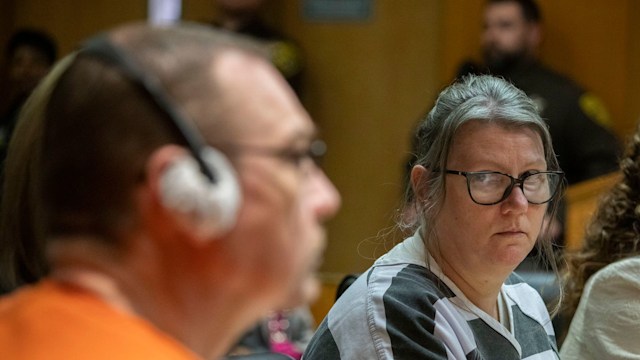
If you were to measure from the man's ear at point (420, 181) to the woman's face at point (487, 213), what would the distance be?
5 centimetres

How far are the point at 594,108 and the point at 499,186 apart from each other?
111 inches

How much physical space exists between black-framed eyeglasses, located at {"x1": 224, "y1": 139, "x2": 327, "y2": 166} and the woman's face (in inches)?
31.4

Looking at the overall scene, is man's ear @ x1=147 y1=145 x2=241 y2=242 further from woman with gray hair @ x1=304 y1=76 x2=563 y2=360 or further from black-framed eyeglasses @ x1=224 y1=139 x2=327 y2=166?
woman with gray hair @ x1=304 y1=76 x2=563 y2=360

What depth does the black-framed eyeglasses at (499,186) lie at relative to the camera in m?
1.81

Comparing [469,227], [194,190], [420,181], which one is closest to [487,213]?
[469,227]

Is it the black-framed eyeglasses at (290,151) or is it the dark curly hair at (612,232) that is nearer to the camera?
the black-framed eyeglasses at (290,151)

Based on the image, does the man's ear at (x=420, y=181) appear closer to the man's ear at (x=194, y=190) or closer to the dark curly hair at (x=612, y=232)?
the dark curly hair at (x=612, y=232)

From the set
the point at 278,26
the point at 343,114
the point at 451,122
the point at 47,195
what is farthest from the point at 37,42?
the point at 47,195

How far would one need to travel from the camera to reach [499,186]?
182 centimetres

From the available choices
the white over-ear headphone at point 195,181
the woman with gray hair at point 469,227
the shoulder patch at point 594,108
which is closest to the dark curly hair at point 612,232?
the woman with gray hair at point 469,227

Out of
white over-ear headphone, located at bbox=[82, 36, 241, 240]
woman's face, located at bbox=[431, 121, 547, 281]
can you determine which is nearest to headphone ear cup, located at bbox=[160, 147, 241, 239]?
white over-ear headphone, located at bbox=[82, 36, 241, 240]

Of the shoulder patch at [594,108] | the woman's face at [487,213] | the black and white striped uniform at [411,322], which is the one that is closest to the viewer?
the black and white striped uniform at [411,322]

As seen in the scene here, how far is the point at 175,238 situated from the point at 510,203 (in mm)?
983

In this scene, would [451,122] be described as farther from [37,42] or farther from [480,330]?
[37,42]
